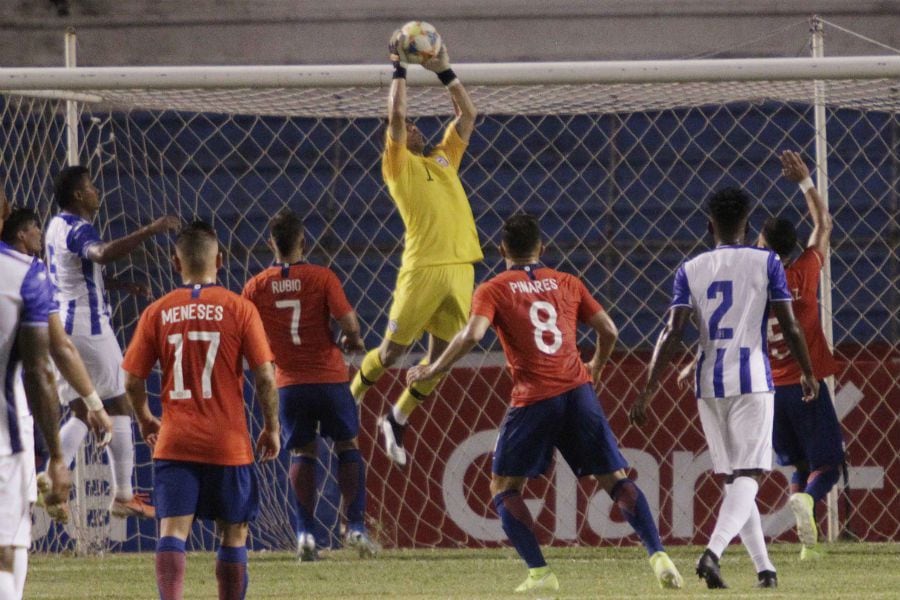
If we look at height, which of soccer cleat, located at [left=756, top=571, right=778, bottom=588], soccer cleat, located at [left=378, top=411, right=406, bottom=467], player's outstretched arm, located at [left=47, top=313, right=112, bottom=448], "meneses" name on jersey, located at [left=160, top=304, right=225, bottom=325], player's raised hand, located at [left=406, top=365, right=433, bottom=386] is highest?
"meneses" name on jersey, located at [left=160, top=304, right=225, bottom=325]

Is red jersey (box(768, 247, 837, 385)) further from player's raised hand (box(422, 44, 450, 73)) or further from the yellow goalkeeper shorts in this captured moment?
player's raised hand (box(422, 44, 450, 73))

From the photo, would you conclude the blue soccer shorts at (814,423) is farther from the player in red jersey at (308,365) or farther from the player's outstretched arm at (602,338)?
the player in red jersey at (308,365)

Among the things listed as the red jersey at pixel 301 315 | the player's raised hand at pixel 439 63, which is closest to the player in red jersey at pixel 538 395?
the player's raised hand at pixel 439 63

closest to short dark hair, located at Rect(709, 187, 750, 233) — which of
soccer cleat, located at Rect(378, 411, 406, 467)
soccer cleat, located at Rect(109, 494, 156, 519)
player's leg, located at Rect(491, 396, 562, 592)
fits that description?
player's leg, located at Rect(491, 396, 562, 592)

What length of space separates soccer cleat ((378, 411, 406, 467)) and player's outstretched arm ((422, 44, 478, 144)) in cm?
160

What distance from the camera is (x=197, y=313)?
540cm

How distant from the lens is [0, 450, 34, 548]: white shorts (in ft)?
14.5

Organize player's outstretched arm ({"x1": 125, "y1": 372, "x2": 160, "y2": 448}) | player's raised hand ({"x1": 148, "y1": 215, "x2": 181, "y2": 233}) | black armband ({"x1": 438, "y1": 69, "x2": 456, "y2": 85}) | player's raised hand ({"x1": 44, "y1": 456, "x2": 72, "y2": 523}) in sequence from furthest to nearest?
Result: black armband ({"x1": 438, "y1": 69, "x2": 456, "y2": 85}) → player's raised hand ({"x1": 148, "y1": 215, "x2": 181, "y2": 233}) → player's outstretched arm ({"x1": 125, "y1": 372, "x2": 160, "y2": 448}) → player's raised hand ({"x1": 44, "y1": 456, "x2": 72, "y2": 523})

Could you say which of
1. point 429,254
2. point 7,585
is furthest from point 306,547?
point 7,585

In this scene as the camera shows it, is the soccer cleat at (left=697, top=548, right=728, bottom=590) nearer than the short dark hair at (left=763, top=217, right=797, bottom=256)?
Yes

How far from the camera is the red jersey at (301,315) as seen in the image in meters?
8.07

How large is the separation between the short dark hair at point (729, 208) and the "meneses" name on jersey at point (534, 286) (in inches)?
28.4

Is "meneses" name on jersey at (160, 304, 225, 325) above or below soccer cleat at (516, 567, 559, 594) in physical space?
above

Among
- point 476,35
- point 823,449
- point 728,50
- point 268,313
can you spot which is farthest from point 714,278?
point 476,35
